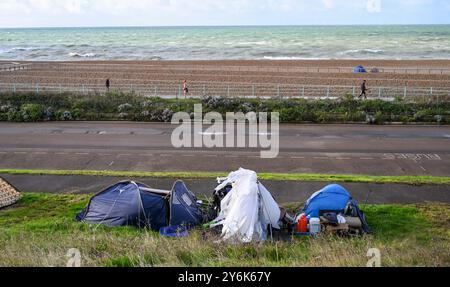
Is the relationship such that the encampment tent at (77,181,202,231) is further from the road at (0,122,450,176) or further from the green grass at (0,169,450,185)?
the road at (0,122,450,176)

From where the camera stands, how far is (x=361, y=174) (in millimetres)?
20156

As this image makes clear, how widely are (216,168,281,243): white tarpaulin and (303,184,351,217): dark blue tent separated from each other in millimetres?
990

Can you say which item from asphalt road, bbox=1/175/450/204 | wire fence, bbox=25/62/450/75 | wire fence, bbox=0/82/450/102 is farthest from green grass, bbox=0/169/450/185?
wire fence, bbox=25/62/450/75

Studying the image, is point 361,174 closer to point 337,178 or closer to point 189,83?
point 337,178

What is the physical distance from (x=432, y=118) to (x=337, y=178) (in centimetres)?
1478

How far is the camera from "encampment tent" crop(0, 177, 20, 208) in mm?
15703

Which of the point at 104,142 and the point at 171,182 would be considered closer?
the point at 171,182

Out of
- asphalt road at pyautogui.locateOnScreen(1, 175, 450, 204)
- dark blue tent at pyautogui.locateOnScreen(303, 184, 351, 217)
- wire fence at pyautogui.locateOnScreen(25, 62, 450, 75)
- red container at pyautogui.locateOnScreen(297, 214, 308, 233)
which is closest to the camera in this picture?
red container at pyautogui.locateOnScreen(297, 214, 308, 233)

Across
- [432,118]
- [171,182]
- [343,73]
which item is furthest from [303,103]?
[343,73]

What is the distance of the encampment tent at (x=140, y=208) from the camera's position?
1383 centimetres

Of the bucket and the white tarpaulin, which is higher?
the white tarpaulin

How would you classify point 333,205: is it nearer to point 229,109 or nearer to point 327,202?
point 327,202

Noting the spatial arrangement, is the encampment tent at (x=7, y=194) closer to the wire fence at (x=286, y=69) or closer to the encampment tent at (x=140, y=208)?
the encampment tent at (x=140, y=208)

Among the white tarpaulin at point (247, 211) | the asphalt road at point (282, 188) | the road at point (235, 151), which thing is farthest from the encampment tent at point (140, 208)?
the road at point (235, 151)
